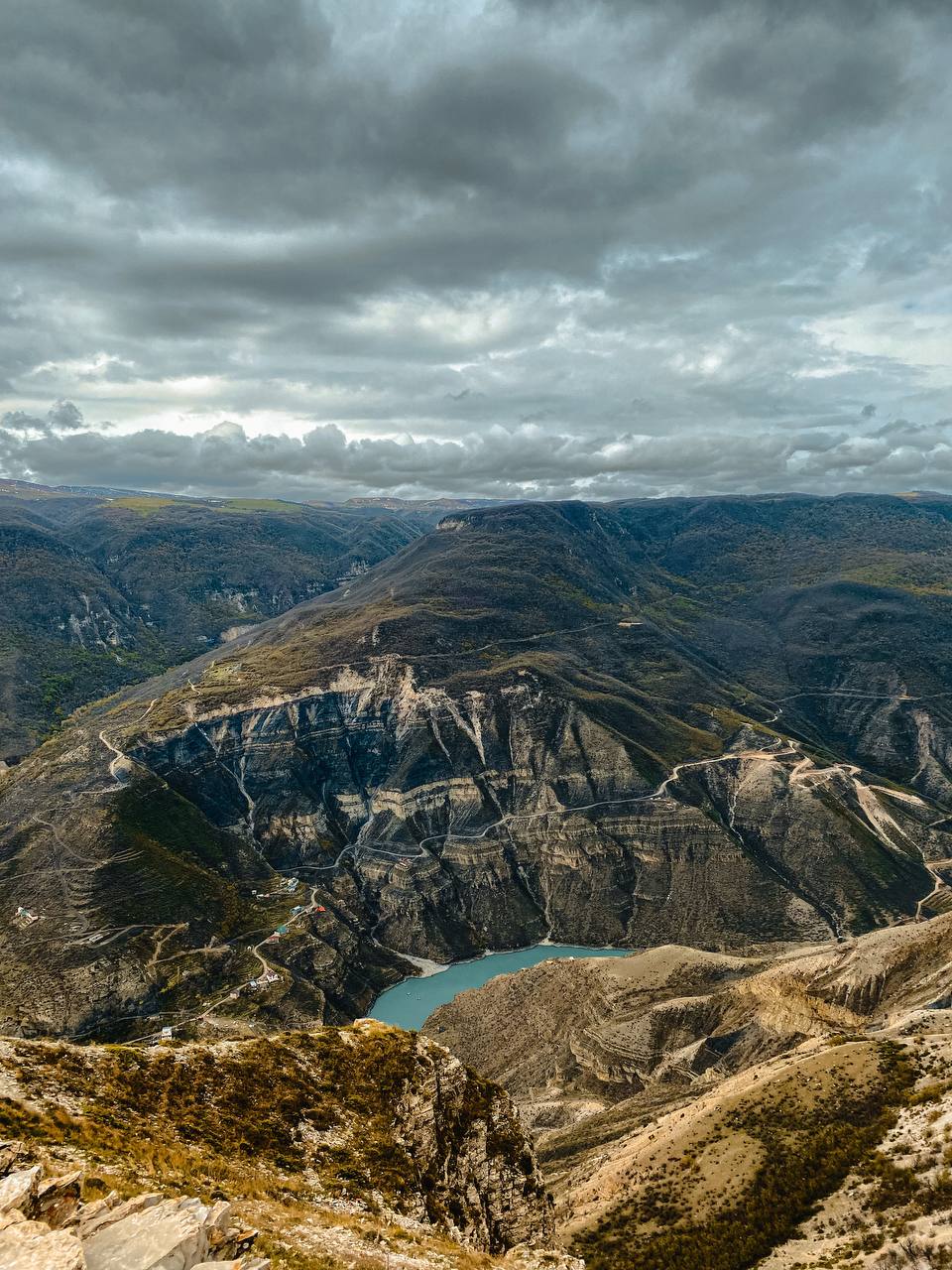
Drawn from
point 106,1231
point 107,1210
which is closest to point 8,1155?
point 107,1210

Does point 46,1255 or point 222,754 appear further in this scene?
point 222,754

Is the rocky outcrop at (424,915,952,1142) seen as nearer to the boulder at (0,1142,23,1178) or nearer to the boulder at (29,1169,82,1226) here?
the boulder at (0,1142,23,1178)

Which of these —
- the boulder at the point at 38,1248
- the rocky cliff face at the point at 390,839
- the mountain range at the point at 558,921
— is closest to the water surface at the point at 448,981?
the mountain range at the point at 558,921

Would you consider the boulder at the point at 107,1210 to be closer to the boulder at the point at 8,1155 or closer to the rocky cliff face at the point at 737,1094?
the boulder at the point at 8,1155

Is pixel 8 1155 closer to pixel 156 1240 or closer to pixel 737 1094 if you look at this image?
pixel 156 1240

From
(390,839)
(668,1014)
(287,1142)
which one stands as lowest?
(390,839)

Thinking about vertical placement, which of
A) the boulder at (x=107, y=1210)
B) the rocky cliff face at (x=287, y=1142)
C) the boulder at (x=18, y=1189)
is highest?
the boulder at (x=18, y=1189)

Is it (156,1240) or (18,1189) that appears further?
(18,1189)

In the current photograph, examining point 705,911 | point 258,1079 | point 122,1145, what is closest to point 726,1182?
point 258,1079

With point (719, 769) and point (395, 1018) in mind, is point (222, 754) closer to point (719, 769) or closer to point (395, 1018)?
point (395, 1018)
